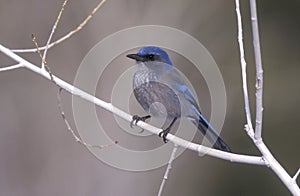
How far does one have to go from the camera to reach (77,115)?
5.16 m

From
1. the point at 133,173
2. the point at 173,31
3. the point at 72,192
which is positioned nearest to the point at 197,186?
the point at 133,173

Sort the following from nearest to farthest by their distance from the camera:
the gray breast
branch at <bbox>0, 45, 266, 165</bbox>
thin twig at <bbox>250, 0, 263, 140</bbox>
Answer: thin twig at <bbox>250, 0, 263, 140</bbox> → branch at <bbox>0, 45, 266, 165</bbox> → the gray breast

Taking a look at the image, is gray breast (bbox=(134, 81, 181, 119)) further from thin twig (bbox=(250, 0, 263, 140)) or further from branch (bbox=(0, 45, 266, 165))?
thin twig (bbox=(250, 0, 263, 140))

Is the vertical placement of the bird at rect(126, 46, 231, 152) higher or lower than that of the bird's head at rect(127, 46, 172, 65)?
lower

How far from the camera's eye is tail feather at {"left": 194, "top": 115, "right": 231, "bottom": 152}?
3.14m

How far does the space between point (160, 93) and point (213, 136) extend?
1.35 feet

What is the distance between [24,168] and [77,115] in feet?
2.84

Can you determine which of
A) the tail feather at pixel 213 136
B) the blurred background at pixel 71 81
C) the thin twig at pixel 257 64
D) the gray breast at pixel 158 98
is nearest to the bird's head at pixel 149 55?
the gray breast at pixel 158 98

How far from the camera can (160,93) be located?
3404 mm

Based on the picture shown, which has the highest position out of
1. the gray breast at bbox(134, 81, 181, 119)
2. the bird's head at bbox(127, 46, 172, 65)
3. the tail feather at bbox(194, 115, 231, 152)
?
the bird's head at bbox(127, 46, 172, 65)

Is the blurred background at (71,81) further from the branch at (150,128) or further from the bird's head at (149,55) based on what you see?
the branch at (150,128)

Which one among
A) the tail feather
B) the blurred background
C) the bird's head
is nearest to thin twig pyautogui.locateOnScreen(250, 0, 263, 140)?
the tail feather

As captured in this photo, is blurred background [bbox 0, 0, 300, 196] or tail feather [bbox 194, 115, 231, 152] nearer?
tail feather [bbox 194, 115, 231, 152]

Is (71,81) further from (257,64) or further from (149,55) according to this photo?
(257,64)
